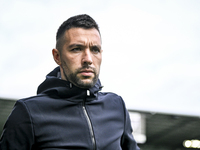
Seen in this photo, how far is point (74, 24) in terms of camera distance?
1.92 meters

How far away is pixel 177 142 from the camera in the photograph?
1045 inches

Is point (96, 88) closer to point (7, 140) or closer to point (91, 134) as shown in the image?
point (91, 134)

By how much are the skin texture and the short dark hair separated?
3cm

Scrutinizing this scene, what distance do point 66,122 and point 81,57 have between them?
40 centimetres

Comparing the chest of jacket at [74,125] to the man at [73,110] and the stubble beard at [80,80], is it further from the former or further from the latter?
the stubble beard at [80,80]

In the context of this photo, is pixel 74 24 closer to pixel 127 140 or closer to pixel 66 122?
pixel 66 122

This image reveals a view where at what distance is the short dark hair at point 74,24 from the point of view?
75.7 inches

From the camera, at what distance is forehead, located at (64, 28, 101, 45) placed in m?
1.87

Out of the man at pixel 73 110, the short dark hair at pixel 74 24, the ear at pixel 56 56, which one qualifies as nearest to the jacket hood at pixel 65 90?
the man at pixel 73 110

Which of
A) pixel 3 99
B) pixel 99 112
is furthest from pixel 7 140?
pixel 3 99

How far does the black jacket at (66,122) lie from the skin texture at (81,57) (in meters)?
0.08

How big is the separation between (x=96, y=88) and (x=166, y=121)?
17.4m

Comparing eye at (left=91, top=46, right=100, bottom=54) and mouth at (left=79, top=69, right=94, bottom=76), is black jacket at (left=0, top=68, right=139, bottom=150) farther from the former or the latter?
eye at (left=91, top=46, right=100, bottom=54)

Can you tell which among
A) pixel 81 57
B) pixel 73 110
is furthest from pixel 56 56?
pixel 73 110
